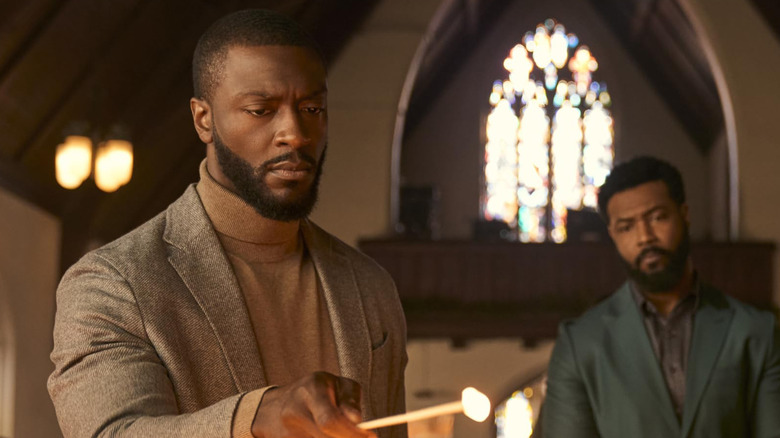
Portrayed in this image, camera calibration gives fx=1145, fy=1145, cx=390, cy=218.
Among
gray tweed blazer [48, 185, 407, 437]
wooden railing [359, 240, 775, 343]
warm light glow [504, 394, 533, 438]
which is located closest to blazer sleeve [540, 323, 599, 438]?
gray tweed blazer [48, 185, 407, 437]

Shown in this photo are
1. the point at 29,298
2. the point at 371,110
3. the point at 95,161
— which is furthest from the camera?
the point at 371,110

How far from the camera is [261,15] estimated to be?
1557 mm

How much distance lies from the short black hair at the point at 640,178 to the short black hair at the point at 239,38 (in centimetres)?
145

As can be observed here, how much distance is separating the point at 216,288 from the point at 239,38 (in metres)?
0.33

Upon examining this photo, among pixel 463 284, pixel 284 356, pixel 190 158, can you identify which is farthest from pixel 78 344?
pixel 463 284

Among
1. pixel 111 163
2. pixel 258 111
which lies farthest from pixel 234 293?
pixel 111 163

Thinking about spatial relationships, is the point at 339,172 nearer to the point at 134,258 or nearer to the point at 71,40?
the point at 71,40

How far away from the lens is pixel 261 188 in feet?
4.95

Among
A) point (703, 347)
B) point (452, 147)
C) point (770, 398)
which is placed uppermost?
point (452, 147)

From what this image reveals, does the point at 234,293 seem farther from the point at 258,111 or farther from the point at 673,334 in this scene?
the point at 673,334

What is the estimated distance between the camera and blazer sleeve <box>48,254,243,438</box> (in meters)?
1.29

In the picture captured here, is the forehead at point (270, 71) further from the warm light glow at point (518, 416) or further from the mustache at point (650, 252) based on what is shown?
the warm light glow at point (518, 416)

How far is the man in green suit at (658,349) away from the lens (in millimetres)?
2580

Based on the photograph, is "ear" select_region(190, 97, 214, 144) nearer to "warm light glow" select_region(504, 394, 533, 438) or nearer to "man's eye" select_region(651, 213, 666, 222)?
"man's eye" select_region(651, 213, 666, 222)
